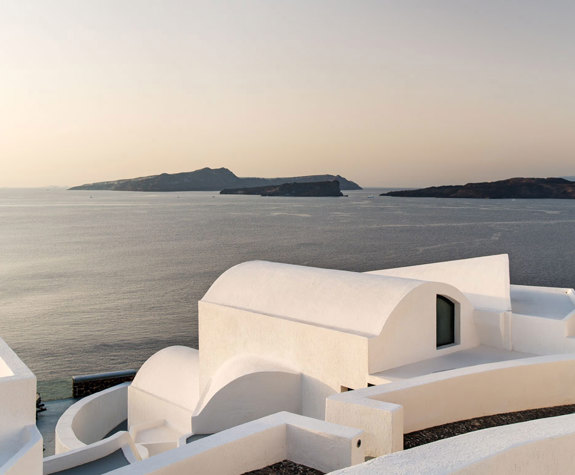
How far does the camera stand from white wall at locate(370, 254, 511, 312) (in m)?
16.5

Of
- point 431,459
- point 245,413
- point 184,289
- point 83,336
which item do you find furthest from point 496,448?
point 184,289

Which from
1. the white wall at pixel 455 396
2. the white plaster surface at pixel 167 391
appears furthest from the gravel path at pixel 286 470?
the white plaster surface at pixel 167 391

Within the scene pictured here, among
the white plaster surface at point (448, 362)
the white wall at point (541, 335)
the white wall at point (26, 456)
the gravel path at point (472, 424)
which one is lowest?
the white plaster surface at point (448, 362)

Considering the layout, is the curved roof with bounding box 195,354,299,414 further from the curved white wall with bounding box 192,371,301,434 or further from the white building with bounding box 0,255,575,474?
the curved white wall with bounding box 192,371,301,434

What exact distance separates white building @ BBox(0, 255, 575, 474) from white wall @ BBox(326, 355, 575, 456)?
2cm

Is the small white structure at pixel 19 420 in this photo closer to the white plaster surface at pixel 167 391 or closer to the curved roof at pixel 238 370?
the curved roof at pixel 238 370

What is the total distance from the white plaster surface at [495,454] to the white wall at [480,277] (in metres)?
11.2

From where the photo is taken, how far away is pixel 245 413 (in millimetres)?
15250

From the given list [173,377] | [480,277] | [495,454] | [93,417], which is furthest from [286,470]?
[93,417]

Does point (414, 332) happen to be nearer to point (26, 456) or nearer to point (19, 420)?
point (19, 420)

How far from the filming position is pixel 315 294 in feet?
53.1

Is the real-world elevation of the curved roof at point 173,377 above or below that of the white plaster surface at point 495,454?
below

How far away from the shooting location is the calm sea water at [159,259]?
163 ft

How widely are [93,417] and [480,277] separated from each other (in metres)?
14.7
